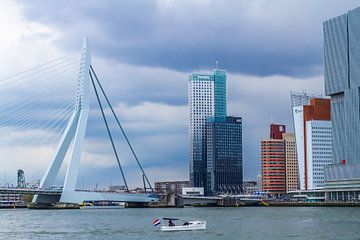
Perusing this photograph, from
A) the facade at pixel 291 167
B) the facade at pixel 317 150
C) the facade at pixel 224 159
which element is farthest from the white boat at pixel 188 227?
the facade at pixel 224 159

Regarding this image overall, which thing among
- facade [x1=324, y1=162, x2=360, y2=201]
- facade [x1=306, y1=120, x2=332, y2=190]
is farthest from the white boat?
facade [x1=306, y1=120, x2=332, y2=190]

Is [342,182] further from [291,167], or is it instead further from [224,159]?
[224,159]

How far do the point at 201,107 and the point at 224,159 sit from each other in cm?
2324

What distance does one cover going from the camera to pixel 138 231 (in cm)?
4466

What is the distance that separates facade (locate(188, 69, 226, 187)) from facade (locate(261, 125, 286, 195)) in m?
22.0

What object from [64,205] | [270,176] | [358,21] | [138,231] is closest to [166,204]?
[64,205]

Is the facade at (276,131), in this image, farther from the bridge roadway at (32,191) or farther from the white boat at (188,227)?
the white boat at (188,227)

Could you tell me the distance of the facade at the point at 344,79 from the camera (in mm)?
111250

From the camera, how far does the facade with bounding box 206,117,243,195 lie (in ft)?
573

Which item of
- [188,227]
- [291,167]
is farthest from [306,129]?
[188,227]

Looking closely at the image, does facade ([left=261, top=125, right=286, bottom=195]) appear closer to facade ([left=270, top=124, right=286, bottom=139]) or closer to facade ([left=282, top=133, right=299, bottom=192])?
facade ([left=282, top=133, right=299, bottom=192])

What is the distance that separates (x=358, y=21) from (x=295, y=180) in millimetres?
62047

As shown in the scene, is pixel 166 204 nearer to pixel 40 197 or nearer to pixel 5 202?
pixel 40 197

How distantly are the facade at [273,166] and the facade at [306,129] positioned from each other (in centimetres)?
2000
